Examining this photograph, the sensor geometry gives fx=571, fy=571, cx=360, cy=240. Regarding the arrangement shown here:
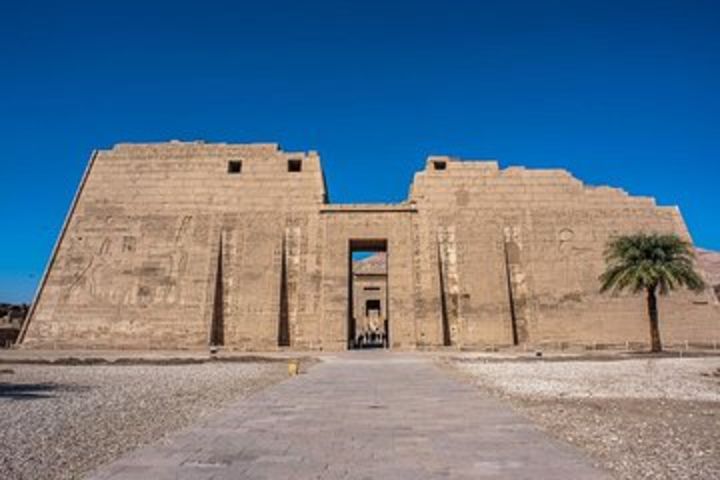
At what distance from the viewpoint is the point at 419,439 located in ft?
18.0

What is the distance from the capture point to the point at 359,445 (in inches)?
205

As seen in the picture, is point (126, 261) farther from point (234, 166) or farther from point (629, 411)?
point (629, 411)

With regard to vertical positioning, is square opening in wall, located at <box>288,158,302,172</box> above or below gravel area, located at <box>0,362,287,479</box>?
above

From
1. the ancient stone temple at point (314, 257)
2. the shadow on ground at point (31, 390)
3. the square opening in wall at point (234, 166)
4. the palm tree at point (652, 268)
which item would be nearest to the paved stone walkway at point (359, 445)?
the shadow on ground at point (31, 390)

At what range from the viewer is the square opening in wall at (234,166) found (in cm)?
2861

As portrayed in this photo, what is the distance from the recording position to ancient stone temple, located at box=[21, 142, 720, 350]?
24.8m

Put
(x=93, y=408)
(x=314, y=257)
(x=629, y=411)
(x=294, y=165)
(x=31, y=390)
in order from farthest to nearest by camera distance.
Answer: (x=294, y=165), (x=314, y=257), (x=31, y=390), (x=93, y=408), (x=629, y=411)

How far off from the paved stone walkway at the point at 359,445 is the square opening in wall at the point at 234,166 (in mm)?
21445

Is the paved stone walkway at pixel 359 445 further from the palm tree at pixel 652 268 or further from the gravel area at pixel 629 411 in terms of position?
the palm tree at pixel 652 268

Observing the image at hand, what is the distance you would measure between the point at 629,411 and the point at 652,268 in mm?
16000

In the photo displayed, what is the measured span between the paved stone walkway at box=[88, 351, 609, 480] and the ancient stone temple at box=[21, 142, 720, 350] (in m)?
16.8

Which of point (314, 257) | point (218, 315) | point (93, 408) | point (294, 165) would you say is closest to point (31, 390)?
point (93, 408)

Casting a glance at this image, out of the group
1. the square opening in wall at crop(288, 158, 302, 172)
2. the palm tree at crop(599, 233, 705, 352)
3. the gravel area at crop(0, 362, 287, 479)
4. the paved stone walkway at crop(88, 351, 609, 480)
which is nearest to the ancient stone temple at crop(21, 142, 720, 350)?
the square opening in wall at crop(288, 158, 302, 172)

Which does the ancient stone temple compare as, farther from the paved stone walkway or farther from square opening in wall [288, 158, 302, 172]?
the paved stone walkway
